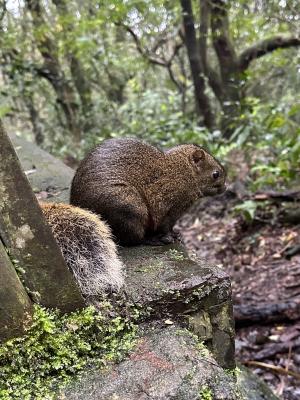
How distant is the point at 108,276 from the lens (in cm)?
218

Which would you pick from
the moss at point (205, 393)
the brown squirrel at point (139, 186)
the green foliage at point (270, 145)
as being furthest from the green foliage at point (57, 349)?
the green foliage at point (270, 145)

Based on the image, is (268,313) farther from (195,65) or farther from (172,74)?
(172,74)

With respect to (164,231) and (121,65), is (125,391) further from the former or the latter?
(121,65)

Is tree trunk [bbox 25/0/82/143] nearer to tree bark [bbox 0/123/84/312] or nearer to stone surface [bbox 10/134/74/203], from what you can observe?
stone surface [bbox 10/134/74/203]

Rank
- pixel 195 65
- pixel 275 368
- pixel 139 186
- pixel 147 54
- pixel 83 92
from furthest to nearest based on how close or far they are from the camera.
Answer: pixel 83 92
pixel 147 54
pixel 195 65
pixel 275 368
pixel 139 186

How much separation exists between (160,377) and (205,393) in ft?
0.55

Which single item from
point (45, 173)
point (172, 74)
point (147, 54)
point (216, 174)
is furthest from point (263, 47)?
point (216, 174)

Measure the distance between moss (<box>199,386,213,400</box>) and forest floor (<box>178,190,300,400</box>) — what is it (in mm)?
1287

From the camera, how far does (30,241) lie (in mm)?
1876

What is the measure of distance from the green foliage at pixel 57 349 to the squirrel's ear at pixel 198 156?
6.08ft

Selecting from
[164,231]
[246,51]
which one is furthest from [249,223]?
[246,51]

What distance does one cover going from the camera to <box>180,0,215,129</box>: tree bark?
Result: 27.0ft

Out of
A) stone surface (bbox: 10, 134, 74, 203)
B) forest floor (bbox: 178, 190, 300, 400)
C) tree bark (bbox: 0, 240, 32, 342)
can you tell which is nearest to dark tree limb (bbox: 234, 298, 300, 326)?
forest floor (bbox: 178, 190, 300, 400)

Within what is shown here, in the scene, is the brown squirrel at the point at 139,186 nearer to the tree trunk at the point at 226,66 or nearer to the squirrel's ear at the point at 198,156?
the squirrel's ear at the point at 198,156
